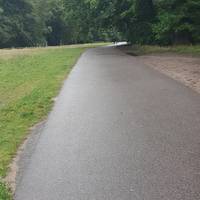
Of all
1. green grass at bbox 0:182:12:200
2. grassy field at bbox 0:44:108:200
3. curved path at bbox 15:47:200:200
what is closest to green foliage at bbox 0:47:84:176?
grassy field at bbox 0:44:108:200

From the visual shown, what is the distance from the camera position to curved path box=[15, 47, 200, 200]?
18.0 ft

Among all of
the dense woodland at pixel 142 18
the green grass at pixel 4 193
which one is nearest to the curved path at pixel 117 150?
the green grass at pixel 4 193

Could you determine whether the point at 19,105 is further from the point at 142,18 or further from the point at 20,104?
the point at 142,18

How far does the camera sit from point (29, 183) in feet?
19.2

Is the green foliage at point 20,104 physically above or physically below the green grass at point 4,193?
below

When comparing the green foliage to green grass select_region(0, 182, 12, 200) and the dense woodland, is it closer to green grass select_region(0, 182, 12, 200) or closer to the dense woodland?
green grass select_region(0, 182, 12, 200)

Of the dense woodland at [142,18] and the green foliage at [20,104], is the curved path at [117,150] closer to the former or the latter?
the green foliage at [20,104]

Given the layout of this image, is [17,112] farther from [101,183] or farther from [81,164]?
[101,183]

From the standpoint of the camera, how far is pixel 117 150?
717 centimetres

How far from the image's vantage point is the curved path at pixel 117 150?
550cm

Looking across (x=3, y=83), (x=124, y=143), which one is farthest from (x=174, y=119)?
(x=3, y=83)

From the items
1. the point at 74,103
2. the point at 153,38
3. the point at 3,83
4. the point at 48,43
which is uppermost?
the point at 74,103

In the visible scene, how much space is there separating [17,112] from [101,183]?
5970mm

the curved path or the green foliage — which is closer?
the curved path
